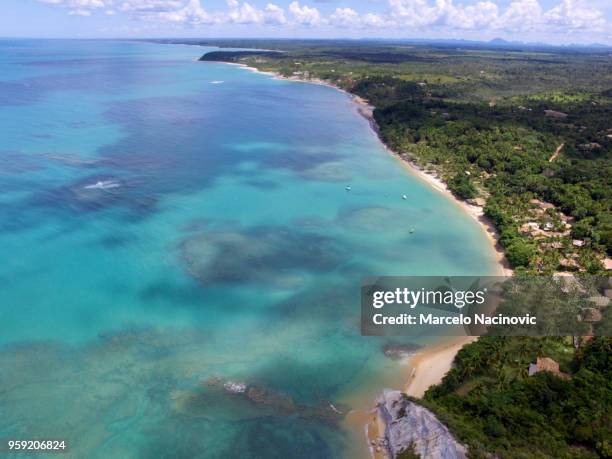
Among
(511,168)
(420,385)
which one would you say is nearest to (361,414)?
(420,385)

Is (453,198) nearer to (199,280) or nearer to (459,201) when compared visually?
(459,201)

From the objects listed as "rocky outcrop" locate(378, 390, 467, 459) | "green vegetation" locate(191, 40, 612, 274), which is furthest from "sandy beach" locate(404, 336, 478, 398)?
"green vegetation" locate(191, 40, 612, 274)

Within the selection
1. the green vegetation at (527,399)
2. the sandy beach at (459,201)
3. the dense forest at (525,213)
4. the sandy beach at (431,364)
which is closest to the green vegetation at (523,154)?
the dense forest at (525,213)

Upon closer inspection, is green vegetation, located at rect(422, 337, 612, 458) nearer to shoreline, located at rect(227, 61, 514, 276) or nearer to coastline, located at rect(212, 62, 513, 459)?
coastline, located at rect(212, 62, 513, 459)

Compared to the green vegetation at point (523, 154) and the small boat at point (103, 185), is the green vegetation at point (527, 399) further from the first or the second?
the small boat at point (103, 185)

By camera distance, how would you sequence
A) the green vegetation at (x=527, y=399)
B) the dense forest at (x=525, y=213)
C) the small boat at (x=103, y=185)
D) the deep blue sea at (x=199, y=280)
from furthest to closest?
1. the small boat at (x=103, y=185)
2. the deep blue sea at (x=199, y=280)
3. the dense forest at (x=525, y=213)
4. the green vegetation at (x=527, y=399)

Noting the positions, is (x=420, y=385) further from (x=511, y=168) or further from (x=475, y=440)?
(x=511, y=168)

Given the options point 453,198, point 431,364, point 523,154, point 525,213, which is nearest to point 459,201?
point 453,198
